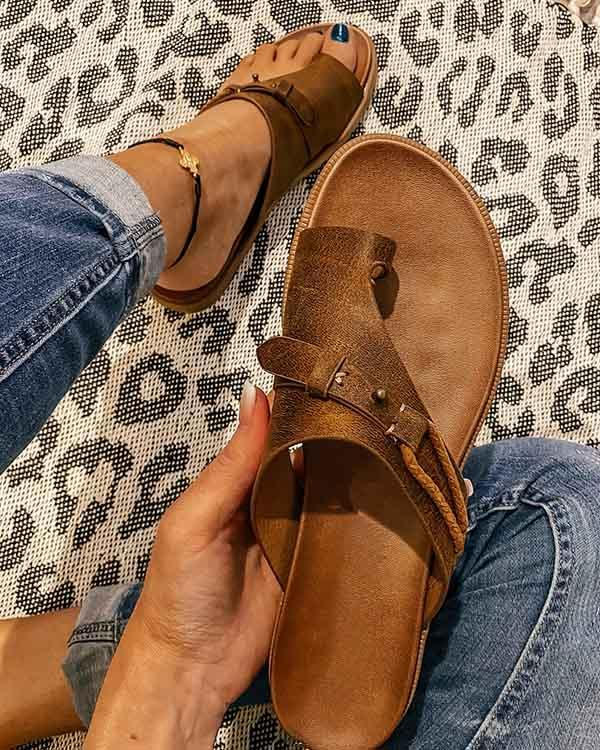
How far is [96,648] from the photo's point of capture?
2.40ft

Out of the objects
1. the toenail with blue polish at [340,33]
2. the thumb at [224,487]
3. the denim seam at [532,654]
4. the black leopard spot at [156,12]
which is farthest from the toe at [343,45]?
the denim seam at [532,654]

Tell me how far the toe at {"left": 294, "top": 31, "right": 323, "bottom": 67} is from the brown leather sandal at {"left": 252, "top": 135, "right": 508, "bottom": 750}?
1.09 ft

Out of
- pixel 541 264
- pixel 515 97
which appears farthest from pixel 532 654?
pixel 515 97

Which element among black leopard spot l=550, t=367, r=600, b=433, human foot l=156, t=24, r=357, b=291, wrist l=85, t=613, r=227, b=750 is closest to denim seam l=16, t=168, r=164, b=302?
human foot l=156, t=24, r=357, b=291

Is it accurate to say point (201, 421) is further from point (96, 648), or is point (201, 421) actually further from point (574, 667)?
point (574, 667)

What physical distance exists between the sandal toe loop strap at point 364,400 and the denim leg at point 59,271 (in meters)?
0.16

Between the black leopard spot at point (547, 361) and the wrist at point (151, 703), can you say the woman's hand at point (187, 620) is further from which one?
the black leopard spot at point (547, 361)

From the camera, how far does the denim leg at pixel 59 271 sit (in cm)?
55

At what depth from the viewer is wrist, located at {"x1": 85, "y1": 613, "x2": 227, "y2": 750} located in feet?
1.98

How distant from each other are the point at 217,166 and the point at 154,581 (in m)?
0.50

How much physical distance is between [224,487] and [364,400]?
0.15 meters

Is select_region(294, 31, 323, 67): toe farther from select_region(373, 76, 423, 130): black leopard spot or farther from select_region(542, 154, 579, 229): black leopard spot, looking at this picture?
select_region(542, 154, 579, 229): black leopard spot

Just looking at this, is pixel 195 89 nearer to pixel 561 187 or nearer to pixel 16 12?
pixel 16 12

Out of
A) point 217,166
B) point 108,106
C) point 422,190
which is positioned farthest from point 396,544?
point 108,106
